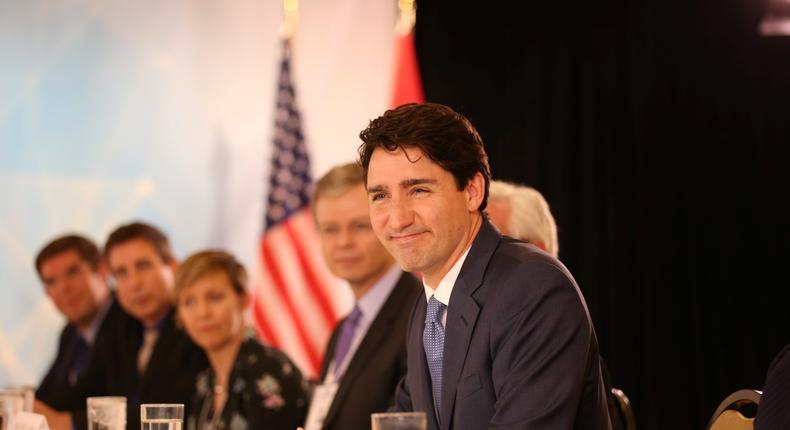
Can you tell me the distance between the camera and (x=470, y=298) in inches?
96.7

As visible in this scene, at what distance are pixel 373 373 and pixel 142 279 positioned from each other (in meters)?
2.29

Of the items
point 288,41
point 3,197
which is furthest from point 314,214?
point 3,197

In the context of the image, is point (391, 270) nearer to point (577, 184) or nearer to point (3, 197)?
point (577, 184)

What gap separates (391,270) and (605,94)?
2720 millimetres

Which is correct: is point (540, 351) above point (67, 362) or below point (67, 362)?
above

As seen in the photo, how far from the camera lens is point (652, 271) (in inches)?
232

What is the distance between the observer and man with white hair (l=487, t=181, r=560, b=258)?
3656mm

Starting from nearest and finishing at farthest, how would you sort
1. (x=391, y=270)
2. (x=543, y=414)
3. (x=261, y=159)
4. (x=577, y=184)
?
(x=543, y=414)
(x=391, y=270)
(x=577, y=184)
(x=261, y=159)

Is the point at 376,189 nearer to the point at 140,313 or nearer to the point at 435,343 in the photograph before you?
the point at 435,343

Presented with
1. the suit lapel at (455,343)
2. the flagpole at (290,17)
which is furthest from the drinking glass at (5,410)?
the flagpole at (290,17)

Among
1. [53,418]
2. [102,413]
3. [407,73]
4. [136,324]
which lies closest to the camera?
[102,413]

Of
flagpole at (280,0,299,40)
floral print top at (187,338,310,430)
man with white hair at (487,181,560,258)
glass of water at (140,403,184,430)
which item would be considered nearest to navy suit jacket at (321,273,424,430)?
man with white hair at (487,181,560,258)

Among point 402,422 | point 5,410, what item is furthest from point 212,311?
point 402,422

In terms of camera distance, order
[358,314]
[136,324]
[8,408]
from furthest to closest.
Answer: [136,324] < [358,314] < [8,408]
